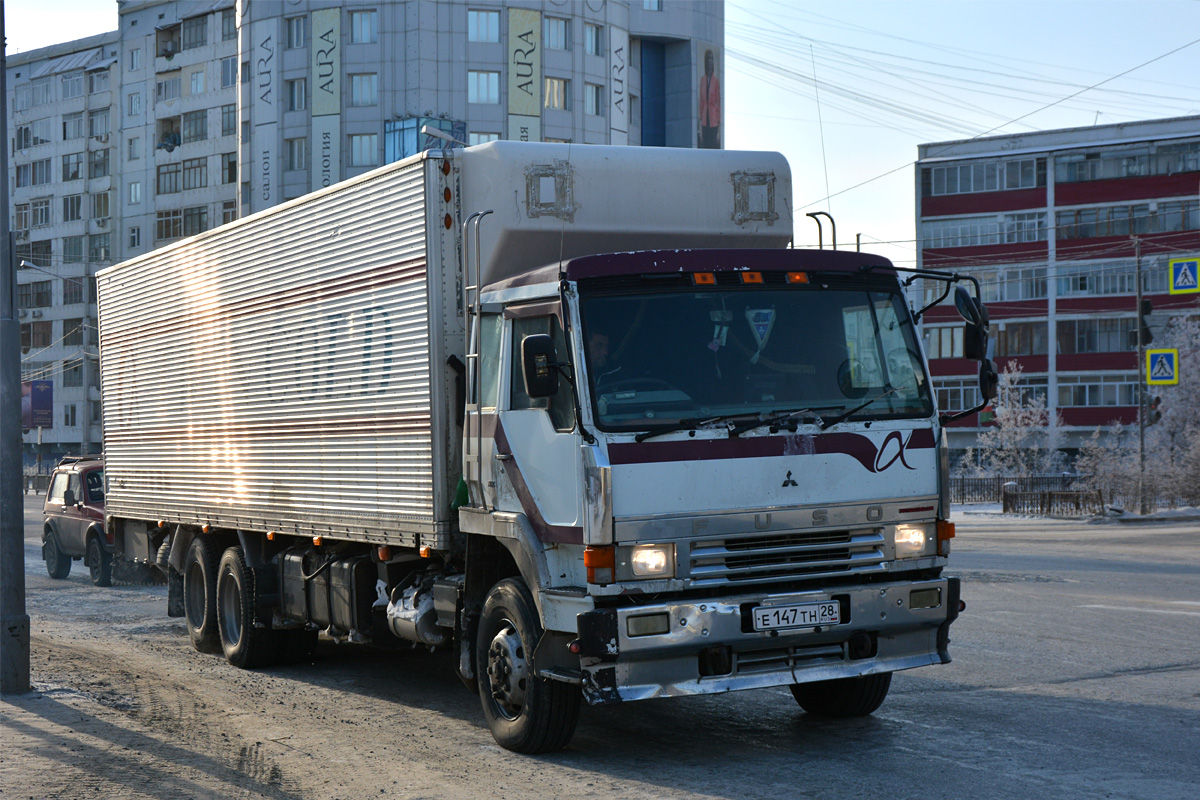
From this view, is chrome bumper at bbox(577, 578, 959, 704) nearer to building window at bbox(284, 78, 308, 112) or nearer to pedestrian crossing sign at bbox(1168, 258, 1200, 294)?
pedestrian crossing sign at bbox(1168, 258, 1200, 294)

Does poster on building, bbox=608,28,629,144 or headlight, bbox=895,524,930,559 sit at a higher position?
poster on building, bbox=608,28,629,144

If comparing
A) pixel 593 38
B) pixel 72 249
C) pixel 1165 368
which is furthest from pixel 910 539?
pixel 72 249

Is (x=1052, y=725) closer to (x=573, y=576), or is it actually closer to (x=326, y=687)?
(x=573, y=576)

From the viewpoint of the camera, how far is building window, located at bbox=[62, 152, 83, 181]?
297 feet

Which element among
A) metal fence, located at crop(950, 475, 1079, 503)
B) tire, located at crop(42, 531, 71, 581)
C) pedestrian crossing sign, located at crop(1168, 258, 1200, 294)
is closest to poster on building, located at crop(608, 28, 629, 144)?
metal fence, located at crop(950, 475, 1079, 503)

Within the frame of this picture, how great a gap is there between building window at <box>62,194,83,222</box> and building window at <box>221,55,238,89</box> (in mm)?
17095

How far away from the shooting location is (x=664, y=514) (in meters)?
7.00

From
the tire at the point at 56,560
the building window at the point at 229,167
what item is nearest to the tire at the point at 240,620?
the tire at the point at 56,560

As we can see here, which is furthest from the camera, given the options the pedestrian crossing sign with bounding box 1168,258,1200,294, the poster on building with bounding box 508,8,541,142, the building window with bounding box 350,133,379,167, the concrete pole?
the building window with bounding box 350,133,379,167

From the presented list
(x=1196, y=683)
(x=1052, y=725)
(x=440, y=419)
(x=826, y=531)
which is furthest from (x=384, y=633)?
(x=1196, y=683)

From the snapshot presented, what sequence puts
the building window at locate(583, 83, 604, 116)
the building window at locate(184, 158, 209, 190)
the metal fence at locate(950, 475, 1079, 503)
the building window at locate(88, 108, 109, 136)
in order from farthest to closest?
the building window at locate(88, 108, 109, 136)
the building window at locate(184, 158, 209, 190)
the building window at locate(583, 83, 604, 116)
the metal fence at locate(950, 475, 1079, 503)

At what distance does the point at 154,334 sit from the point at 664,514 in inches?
328

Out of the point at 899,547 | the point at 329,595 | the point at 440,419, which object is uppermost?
the point at 440,419

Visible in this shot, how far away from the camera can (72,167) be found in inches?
3602
